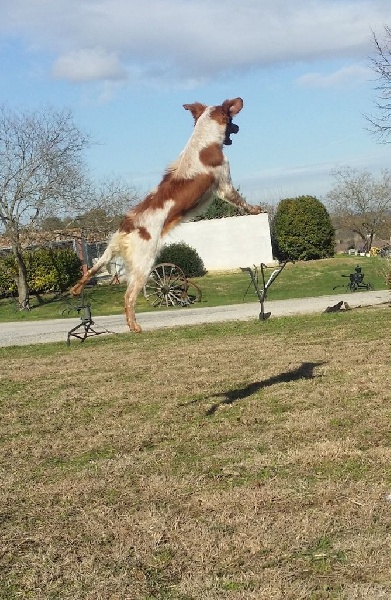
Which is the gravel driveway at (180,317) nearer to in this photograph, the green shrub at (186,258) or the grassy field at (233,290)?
the grassy field at (233,290)

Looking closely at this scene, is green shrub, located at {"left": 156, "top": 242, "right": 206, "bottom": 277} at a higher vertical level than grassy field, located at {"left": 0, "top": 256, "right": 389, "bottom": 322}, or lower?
higher

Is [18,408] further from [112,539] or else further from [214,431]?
[112,539]

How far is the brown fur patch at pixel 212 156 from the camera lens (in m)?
4.27

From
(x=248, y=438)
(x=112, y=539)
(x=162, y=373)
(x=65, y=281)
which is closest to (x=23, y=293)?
(x=65, y=281)

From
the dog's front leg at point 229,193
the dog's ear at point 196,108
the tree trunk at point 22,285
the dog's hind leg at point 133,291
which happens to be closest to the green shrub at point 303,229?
the tree trunk at point 22,285

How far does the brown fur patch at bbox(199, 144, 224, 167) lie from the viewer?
14.0ft

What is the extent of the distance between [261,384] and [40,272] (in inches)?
897

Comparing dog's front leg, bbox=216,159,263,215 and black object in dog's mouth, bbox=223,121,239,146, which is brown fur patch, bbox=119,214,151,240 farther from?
black object in dog's mouth, bbox=223,121,239,146

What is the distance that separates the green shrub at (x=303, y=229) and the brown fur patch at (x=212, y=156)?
33814mm

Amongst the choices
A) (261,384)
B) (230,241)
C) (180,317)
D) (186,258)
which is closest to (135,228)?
(261,384)

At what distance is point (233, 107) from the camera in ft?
14.1

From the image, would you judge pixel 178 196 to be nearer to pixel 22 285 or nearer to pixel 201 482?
pixel 201 482

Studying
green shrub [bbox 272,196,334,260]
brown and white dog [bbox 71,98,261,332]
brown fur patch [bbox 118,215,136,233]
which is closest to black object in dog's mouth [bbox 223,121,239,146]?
brown and white dog [bbox 71,98,261,332]

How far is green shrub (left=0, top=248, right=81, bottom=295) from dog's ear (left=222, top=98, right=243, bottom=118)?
27399 millimetres
